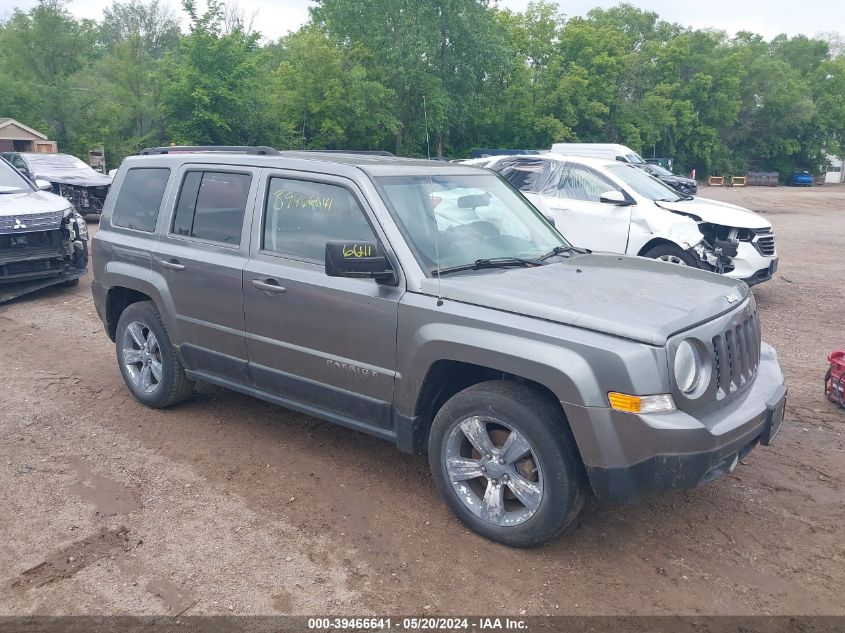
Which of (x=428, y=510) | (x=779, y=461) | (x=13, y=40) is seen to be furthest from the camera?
(x=13, y=40)

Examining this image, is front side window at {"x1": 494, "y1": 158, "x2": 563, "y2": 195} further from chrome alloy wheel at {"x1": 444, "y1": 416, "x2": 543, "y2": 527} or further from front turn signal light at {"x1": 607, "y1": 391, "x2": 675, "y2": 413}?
front turn signal light at {"x1": 607, "y1": 391, "x2": 675, "y2": 413}

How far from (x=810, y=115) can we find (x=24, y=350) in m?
62.4

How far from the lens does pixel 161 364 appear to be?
215 inches

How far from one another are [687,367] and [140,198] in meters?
4.12

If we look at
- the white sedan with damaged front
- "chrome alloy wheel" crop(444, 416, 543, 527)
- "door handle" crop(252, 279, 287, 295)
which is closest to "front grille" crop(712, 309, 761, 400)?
"chrome alloy wheel" crop(444, 416, 543, 527)

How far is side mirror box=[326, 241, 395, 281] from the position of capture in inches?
147

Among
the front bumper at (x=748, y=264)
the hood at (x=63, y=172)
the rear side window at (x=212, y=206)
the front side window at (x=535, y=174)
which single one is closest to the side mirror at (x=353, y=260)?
the rear side window at (x=212, y=206)

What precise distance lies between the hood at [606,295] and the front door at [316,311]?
47 centimetres

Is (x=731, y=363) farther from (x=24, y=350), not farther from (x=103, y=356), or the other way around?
(x=24, y=350)

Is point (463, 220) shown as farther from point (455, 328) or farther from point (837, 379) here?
point (837, 379)

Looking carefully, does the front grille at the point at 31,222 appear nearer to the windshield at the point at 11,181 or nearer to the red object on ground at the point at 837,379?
the windshield at the point at 11,181

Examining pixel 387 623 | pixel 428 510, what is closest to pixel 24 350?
pixel 428 510

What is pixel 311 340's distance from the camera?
14.1ft

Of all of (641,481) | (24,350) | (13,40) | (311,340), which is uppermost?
(13,40)
